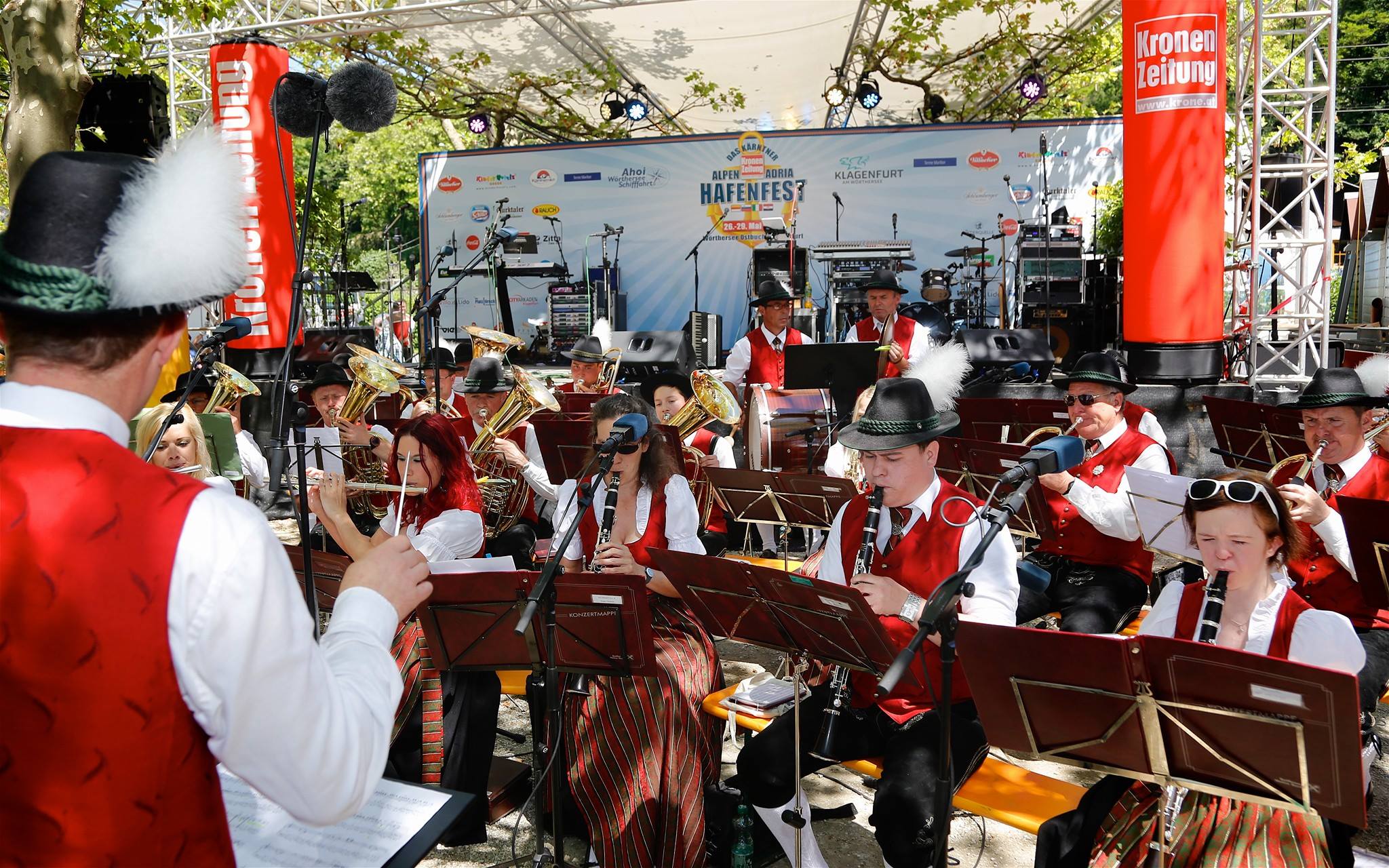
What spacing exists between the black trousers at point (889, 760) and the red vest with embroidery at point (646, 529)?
111 cm

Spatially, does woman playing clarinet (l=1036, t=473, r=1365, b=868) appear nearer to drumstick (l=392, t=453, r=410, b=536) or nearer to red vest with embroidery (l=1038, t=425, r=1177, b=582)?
red vest with embroidery (l=1038, t=425, r=1177, b=582)

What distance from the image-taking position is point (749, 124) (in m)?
22.1

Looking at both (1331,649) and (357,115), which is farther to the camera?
(357,115)

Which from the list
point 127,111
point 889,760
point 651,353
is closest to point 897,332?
point 651,353

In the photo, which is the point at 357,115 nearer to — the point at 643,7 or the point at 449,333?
the point at 643,7

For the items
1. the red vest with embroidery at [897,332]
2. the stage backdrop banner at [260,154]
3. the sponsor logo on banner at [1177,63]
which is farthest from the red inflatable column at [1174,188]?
the stage backdrop banner at [260,154]

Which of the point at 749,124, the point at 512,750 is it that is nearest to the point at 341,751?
the point at 512,750

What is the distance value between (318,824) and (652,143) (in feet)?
51.4

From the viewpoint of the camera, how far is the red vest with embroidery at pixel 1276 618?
3.16 metres

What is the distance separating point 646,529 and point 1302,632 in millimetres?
2755

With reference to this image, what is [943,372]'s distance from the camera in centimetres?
595

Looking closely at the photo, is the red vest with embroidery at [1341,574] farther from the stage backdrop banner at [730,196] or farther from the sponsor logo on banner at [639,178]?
the sponsor logo on banner at [639,178]

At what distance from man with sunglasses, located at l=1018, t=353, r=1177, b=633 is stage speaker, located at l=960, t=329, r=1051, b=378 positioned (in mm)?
5680

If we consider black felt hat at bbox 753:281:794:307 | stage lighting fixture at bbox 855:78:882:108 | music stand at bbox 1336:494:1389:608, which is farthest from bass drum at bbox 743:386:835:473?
stage lighting fixture at bbox 855:78:882:108
